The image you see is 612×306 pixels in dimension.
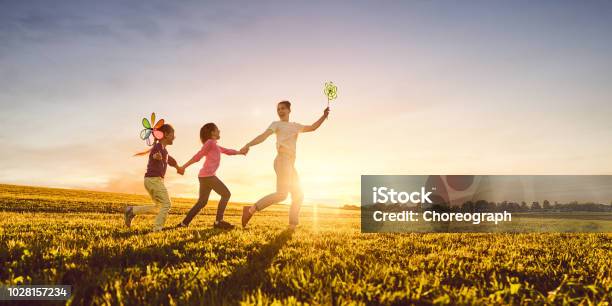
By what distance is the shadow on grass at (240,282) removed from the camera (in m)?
2.99

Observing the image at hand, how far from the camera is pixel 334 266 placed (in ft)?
13.9

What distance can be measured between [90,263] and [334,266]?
2688mm

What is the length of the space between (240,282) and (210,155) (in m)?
5.81

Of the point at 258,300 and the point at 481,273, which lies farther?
the point at 481,273

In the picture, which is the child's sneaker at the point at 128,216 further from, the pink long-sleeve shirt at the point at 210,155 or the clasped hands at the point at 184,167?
the pink long-sleeve shirt at the point at 210,155

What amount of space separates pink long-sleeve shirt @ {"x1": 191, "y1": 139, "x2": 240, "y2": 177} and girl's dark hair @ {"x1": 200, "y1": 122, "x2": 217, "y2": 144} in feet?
0.59

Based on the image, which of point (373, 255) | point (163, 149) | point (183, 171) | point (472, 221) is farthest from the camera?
point (472, 221)

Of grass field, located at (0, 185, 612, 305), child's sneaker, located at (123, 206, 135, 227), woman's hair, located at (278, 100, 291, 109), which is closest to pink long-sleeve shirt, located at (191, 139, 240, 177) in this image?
woman's hair, located at (278, 100, 291, 109)

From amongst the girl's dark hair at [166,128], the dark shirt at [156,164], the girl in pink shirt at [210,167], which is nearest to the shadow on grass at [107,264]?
the dark shirt at [156,164]

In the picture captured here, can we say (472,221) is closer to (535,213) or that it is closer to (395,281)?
(395,281)

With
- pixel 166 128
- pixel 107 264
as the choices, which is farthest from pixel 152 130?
pixel 107 264

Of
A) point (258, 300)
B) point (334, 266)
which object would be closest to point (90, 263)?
point (258, 300)

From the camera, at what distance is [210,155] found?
895cm

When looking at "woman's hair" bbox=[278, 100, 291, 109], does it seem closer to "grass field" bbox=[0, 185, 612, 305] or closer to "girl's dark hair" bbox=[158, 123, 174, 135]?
"girl's dark hair" bbox=[158, 123, 174, 135]
